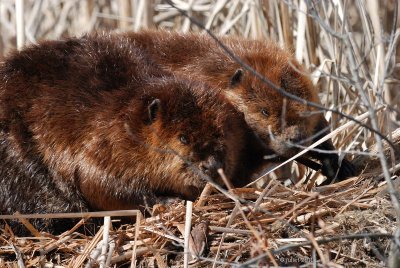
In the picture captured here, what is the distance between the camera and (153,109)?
168 inches

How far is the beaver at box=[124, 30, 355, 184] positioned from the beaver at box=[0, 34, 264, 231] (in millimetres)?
305

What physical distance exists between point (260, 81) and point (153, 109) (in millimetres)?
958

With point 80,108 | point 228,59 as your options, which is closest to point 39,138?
point 80,108

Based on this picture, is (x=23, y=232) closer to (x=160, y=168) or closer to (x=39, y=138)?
(x=39, y=138)

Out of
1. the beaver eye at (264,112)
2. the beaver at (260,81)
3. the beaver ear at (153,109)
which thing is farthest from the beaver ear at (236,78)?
the beaver ear at (153,109)

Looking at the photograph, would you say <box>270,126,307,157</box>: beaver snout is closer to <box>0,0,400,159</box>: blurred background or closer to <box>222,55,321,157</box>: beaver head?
<box>222,55,321,157</box>: beaver head

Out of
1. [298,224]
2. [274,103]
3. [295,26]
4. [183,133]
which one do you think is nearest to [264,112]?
[274,103]

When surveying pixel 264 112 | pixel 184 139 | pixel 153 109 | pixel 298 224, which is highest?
pixel 153 109

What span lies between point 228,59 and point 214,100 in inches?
34.1

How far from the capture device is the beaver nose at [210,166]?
4.13 m

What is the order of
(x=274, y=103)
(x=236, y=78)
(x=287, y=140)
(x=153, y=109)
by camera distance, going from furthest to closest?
(x=236, y=78)
(x=274, y=103)
(x=287, y=140)
(x=153, y=109)

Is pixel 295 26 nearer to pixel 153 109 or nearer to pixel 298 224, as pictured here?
pixel 153 109

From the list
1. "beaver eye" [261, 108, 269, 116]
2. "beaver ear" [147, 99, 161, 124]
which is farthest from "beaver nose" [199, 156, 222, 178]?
"beaver eye" [261, 108, 269, 116]

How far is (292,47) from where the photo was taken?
6.00 metres
